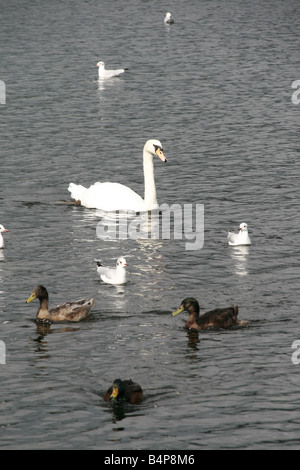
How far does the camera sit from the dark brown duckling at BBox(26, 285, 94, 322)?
65.3 feet

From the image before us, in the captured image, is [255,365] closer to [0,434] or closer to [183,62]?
[0,434]

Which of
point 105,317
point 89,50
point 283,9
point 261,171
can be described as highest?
point 283,9

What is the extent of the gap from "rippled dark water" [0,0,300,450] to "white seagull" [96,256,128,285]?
203 millimetres

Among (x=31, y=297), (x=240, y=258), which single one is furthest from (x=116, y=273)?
(x=240, y=258)

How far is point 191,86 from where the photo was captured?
47281 mm

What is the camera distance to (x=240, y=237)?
984 inches

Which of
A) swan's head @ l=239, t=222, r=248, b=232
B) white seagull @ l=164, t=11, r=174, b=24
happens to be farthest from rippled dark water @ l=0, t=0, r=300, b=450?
white seagull @ l=164, t=11, r=174, b=24

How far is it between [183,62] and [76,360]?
124ft

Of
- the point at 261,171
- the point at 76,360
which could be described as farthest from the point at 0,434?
the point at 261,171

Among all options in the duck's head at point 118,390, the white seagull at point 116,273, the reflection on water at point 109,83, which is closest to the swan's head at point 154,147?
the white seagull at point 116,273

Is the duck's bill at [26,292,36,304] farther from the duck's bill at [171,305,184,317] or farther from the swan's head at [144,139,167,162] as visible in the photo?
the swan's head at [144,139,167,162]

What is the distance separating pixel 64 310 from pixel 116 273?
248 centimetres

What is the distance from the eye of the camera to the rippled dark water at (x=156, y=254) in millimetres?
16203

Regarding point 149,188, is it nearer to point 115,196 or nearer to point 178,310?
point 115,196
